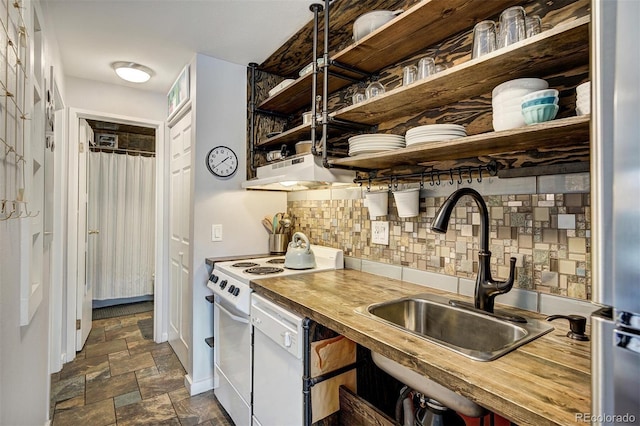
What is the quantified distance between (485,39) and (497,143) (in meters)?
0.41

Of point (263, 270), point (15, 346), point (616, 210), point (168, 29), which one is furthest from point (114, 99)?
point (616, 210)

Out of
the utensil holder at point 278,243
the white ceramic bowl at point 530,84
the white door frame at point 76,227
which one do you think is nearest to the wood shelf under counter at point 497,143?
the white ceramic bowl at point 530,84

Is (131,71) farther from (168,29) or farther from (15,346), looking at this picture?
(15,346)

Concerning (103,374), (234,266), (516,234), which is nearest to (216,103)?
(234,266)

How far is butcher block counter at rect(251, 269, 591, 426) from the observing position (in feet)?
2.10

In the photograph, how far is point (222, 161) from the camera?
2.41 m

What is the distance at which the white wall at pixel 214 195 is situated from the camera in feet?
A: 7.57

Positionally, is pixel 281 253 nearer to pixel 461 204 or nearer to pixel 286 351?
pixel 286 351

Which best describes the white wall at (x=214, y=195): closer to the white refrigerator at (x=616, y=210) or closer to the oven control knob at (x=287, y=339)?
the oven control knob at (x=287, y=339)

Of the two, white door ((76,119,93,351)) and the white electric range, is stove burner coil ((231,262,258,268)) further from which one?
white door ((76,119,93,351))

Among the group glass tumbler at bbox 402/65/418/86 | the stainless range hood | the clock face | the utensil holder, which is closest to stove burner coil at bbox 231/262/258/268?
the utensil holder

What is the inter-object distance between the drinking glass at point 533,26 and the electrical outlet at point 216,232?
6.87 ft

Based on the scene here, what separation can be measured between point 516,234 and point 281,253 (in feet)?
5.58

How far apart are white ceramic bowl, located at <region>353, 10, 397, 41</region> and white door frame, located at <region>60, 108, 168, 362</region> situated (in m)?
2.30
